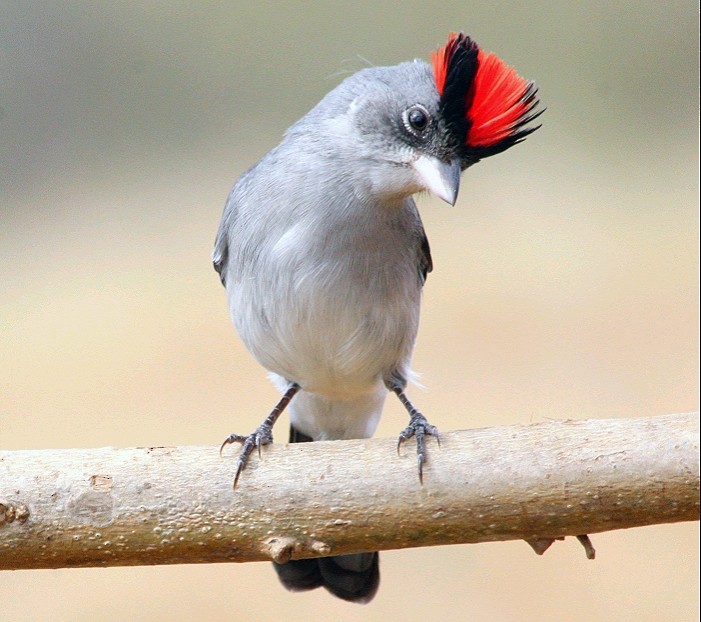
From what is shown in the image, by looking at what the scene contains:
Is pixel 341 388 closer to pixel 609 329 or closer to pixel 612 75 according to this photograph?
pixel 609 329

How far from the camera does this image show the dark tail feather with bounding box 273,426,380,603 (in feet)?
6.56

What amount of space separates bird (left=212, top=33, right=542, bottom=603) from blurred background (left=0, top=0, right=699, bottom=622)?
3.29 ft

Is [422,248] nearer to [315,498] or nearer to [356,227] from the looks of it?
[356,227]

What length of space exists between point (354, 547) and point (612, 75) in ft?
7.55

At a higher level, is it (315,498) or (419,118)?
(419,118)

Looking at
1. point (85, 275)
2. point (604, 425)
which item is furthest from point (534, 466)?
point (85, 275)

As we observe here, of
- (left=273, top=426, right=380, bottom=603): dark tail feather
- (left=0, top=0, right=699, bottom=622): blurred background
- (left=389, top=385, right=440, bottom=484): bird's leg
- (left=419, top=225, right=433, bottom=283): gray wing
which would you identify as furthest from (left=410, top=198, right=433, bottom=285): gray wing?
(left=0, top=0, right=699, bottom=622): blurred background

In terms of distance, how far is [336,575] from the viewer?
6.56 feet

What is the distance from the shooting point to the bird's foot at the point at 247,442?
1.55 m

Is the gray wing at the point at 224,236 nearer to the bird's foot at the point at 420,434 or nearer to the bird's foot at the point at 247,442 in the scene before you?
the bird's foot at the point at 247,442

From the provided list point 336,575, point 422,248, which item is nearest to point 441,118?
point 422,248

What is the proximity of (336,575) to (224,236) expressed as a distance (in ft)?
2.70

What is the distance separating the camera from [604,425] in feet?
4.68

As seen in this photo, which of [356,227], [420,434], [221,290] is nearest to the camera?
[420,434]
